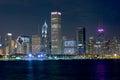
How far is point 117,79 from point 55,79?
13858mm

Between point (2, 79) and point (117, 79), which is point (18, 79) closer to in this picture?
point (2, 79)

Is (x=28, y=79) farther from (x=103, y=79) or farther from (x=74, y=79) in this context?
(x=103, y=79)

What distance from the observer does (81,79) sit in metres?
91.4

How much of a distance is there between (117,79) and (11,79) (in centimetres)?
2288

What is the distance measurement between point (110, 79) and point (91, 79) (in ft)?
13.3

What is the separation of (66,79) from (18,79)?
10.5 metres

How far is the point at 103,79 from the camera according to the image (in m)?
89.7

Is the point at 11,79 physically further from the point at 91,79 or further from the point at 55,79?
the point at 91,79

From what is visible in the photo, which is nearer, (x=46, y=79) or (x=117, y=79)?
(x=117, y=79)

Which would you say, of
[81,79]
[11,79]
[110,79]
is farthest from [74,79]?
[11,79]

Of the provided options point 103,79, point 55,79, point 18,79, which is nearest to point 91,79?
point 103,79

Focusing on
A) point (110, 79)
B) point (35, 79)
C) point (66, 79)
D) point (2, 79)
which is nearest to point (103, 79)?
point (110, 79)

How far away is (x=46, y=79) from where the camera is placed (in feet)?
310

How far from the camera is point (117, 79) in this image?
8850 cm
